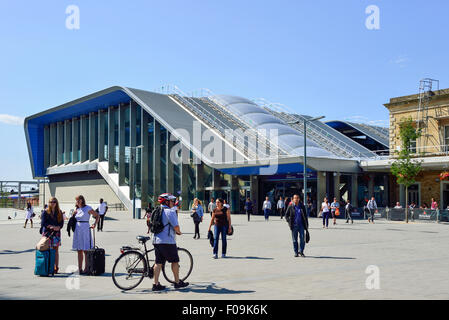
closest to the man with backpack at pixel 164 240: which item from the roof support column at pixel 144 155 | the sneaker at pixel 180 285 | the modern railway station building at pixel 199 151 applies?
the sneaker at pixel 180 285

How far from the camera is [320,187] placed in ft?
119

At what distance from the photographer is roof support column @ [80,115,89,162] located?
60.9 meters

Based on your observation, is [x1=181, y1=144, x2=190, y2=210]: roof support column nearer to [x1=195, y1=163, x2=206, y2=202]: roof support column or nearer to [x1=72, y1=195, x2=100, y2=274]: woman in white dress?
[x1=195, y1=163, x2=206, y2=202]: roof support column

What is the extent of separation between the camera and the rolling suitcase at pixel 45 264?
32.2 feet

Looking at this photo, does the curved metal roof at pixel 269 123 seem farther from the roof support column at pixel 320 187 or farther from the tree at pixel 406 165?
the tree at pixel 406 165

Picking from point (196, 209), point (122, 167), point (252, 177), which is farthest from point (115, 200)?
point (196, 209)

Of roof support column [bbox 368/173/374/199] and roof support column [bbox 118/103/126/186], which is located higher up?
roof support column [bbox 118/103/126/186]

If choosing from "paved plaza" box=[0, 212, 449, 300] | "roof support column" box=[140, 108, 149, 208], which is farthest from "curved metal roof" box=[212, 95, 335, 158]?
"paved plaza" box=[0, 212, 449, 300]

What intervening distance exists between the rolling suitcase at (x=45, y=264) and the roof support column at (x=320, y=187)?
2807 cm

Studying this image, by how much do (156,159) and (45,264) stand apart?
38689 mm

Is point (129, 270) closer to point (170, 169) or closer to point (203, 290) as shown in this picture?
point (203, 290)

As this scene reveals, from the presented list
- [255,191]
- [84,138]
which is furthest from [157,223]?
[84,138]

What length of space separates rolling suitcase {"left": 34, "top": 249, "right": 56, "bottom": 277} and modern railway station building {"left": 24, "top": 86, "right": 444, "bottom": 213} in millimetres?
22398
